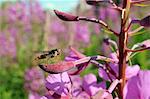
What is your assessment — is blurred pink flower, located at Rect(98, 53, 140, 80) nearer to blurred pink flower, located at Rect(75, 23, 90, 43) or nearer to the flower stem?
the flower stem

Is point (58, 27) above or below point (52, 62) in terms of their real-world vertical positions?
below

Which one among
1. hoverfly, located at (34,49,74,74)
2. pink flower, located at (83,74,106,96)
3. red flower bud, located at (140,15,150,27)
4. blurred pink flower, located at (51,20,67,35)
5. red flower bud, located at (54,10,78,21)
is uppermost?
red flower bud, located at (54,10,78,21)

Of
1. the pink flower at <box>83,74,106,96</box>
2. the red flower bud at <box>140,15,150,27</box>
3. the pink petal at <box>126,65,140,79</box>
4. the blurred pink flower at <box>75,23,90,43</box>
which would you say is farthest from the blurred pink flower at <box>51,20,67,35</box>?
the red flower bud at <box>140,15,150,27</box>

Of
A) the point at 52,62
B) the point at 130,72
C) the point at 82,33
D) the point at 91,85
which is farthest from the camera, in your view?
the point at 82,33

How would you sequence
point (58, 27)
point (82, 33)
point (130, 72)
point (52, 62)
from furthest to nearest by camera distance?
point (58, 27), point (82, 33), point (130, 72), point (52, 62)

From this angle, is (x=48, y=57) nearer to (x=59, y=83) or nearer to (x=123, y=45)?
(x=59, y=83)

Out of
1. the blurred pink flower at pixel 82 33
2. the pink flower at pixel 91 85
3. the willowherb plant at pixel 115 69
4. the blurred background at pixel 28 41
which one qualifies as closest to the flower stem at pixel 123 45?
the willowherb plant at pixel 115 69

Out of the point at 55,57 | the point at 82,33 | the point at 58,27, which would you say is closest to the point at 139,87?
the point at 55,57

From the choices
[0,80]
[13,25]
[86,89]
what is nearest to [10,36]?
[13,25]

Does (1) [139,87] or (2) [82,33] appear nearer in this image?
(1) [139,87]
